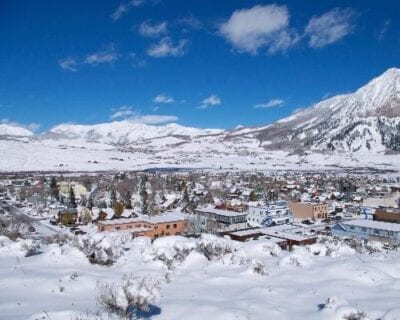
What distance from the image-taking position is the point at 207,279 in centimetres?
1079

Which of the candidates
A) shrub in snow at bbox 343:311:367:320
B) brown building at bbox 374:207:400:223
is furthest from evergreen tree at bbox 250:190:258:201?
shrub in snow at bbox 343:311:367:320

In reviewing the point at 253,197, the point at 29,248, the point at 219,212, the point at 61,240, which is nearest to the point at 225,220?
the point at 219,212

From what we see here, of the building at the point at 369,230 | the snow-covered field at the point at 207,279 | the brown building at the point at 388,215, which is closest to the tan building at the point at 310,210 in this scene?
the brown building at the point at 388,215

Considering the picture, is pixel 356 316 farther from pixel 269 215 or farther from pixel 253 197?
pixel 253 197

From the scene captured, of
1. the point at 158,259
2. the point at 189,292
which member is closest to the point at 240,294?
the point at 189,292

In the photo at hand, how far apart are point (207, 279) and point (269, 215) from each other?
43727 millimetres

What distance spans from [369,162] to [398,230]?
160m

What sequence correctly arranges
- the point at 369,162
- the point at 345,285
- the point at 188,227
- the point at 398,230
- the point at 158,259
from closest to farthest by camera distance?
A: the point at 345,285 < the point at 158,259 < the point at 398,230 < the point at 188,227 < the point at 369,162

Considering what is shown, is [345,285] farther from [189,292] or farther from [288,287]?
[189,292]

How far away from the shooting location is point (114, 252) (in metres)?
12.4

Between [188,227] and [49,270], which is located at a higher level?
[49,270]

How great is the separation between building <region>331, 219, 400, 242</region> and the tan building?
1757cm

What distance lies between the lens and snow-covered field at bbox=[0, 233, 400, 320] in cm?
828

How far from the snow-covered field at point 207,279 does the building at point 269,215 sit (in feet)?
125
